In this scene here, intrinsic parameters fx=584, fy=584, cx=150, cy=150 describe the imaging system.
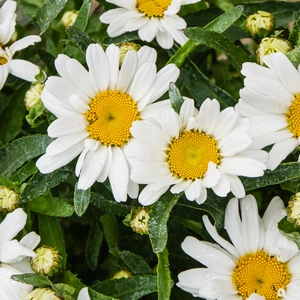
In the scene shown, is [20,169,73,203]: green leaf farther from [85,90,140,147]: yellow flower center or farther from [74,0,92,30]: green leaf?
[74,0,92,30]: green leaf

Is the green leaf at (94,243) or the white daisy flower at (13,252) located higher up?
the white daisy flower at (13,252)

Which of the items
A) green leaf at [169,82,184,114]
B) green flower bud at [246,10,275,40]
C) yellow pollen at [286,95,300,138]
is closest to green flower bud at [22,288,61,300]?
green leaf at [169,82,184,114]

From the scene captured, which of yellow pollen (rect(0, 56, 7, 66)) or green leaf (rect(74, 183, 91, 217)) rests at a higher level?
yellow pollen (rect(0, 56, 7, 66))

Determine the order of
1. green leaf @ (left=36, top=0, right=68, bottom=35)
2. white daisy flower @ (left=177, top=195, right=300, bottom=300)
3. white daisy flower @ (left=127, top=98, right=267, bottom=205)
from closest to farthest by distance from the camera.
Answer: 1. white daisy flower @ (left=127, top=98, right=267, bottom=205)
2. white daisy flower @ (left=177, top=195, right=300, bottom=300)
3. green leaf @ (left=36, top=0, right=68, bottom=35)

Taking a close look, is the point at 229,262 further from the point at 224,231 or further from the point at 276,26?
the point at 276,26

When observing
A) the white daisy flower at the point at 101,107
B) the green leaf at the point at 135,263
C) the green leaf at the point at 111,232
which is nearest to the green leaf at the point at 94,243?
the green leaf at the point at 111,232

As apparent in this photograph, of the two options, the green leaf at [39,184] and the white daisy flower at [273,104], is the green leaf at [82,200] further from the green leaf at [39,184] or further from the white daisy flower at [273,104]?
the white daisy flower at [273,104]

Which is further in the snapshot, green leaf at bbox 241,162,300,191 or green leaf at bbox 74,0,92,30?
green leaf at bbox 74,0,92,30
